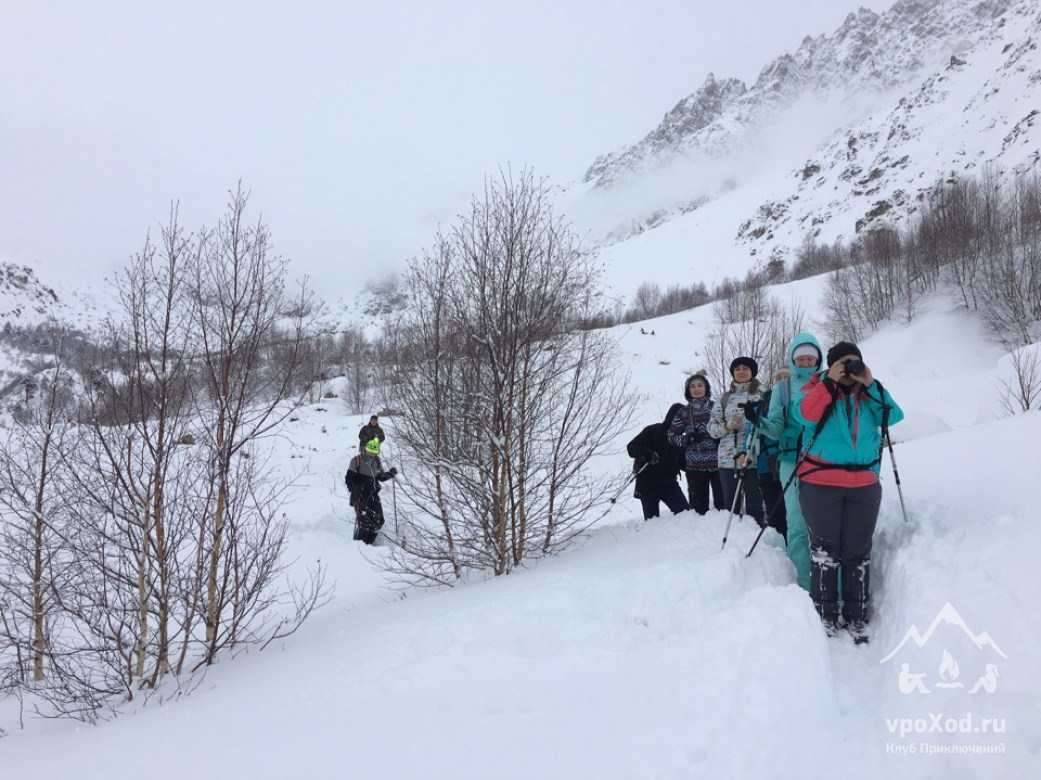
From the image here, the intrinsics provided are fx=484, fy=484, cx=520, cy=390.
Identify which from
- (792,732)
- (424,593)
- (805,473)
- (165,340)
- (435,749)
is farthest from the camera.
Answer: (424,593)

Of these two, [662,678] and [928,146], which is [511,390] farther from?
[928,146]

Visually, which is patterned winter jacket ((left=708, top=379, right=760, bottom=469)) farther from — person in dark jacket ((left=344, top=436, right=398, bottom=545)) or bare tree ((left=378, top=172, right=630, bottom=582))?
person in dark jacket ((left=344, top=436, right=398, bottom=545))

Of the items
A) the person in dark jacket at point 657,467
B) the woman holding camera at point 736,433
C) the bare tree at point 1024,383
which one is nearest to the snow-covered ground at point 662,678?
the woman holding camera at point 736,433

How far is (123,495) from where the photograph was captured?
13.8 ft

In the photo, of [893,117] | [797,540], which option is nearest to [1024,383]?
[797,540]

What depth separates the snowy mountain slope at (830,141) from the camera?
43.4 metres

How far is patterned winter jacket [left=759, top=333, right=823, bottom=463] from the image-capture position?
12.6 feet

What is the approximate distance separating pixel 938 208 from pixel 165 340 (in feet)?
103

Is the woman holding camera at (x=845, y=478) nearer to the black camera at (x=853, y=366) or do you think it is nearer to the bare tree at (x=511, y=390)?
the black camera at (x=853, y=366)

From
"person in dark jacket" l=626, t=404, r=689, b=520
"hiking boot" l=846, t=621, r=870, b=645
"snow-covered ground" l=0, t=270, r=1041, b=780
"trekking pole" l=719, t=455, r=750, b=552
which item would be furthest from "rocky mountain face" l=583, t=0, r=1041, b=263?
"hiking boot" l=846, t=621, r=870, b=645

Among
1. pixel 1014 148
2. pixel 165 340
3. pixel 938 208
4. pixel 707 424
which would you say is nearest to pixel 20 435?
pixel 165 340

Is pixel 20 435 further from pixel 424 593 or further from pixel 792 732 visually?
pixel 792 732

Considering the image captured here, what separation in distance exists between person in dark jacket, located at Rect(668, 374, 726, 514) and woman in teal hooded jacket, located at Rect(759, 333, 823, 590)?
1.14 metres

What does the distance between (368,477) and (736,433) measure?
627 centimetres
